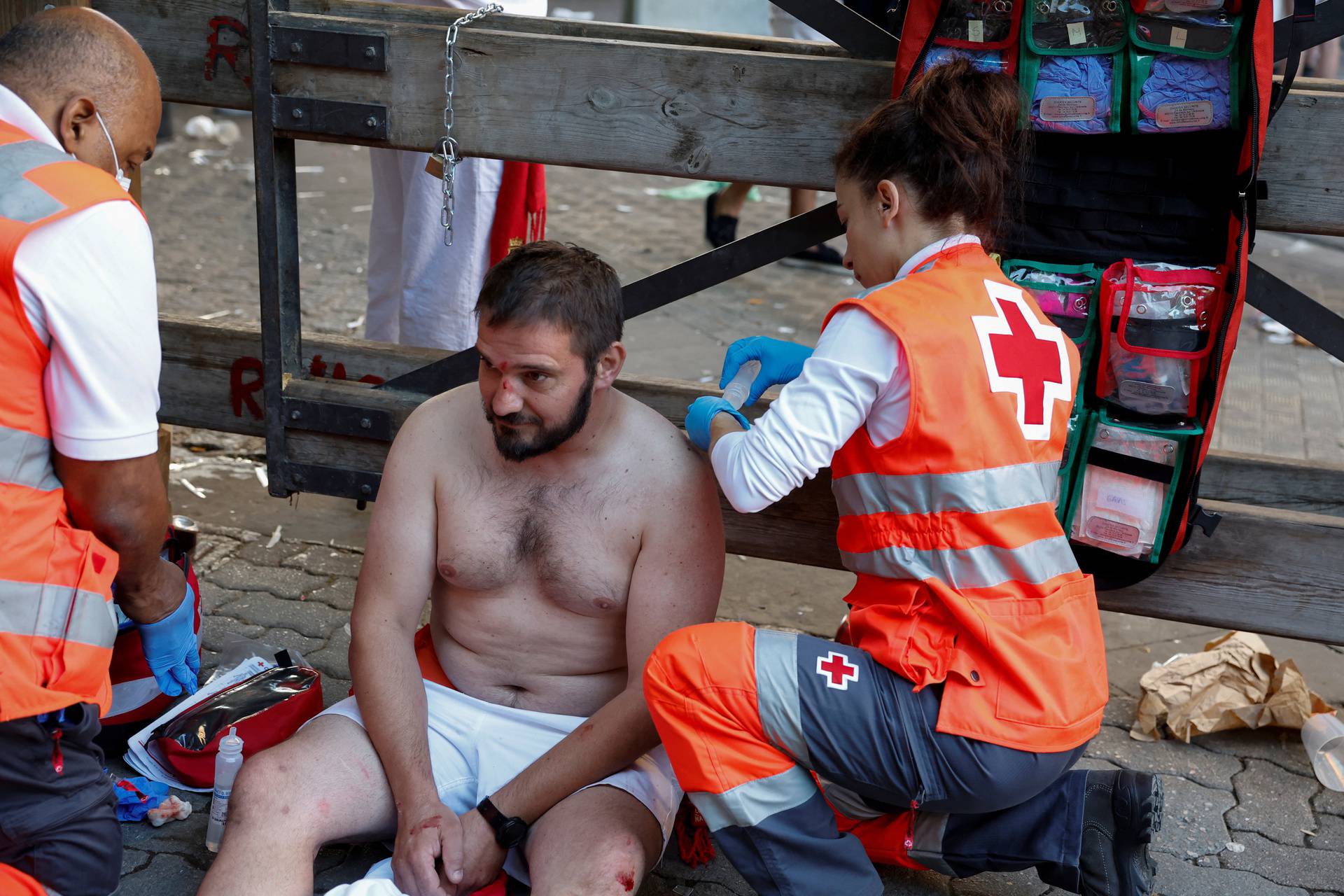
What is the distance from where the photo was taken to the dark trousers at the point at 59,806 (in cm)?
213

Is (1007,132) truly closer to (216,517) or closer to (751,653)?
(751,653)

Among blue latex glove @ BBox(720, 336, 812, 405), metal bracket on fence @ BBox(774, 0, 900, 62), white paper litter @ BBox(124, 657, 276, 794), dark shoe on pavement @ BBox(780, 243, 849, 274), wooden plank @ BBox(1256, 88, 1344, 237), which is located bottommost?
white paper litter @ BBox(124, 657, 276, 794)

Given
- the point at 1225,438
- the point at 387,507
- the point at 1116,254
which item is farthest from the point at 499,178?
the point at 1225,438

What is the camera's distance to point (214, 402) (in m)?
3.39

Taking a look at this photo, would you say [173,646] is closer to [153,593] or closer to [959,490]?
[153,593]

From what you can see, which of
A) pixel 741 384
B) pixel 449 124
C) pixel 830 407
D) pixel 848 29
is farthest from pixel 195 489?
pixel 830 407

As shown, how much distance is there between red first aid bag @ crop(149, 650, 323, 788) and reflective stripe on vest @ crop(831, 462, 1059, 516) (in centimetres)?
140

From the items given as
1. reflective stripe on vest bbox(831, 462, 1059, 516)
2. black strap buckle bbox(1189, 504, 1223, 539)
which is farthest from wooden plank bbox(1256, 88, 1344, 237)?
reflective stripe on vest bbox(831, 462, 1059, 516)

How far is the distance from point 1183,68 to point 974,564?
1.13 m

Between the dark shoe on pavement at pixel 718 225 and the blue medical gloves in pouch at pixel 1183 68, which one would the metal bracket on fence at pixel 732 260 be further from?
the dark shoe on pavement at pixel 718 225

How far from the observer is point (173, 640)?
2656 millimetres

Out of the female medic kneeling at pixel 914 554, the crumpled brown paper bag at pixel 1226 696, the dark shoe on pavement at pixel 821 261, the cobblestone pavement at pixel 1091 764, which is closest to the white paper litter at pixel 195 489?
the cobblestone pavement at pixel 1091 764

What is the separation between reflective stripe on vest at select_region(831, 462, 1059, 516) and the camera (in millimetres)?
2150

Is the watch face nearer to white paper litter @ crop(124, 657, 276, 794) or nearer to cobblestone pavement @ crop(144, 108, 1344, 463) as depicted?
white paper litter @ crop(124, 657, 276, 794)
